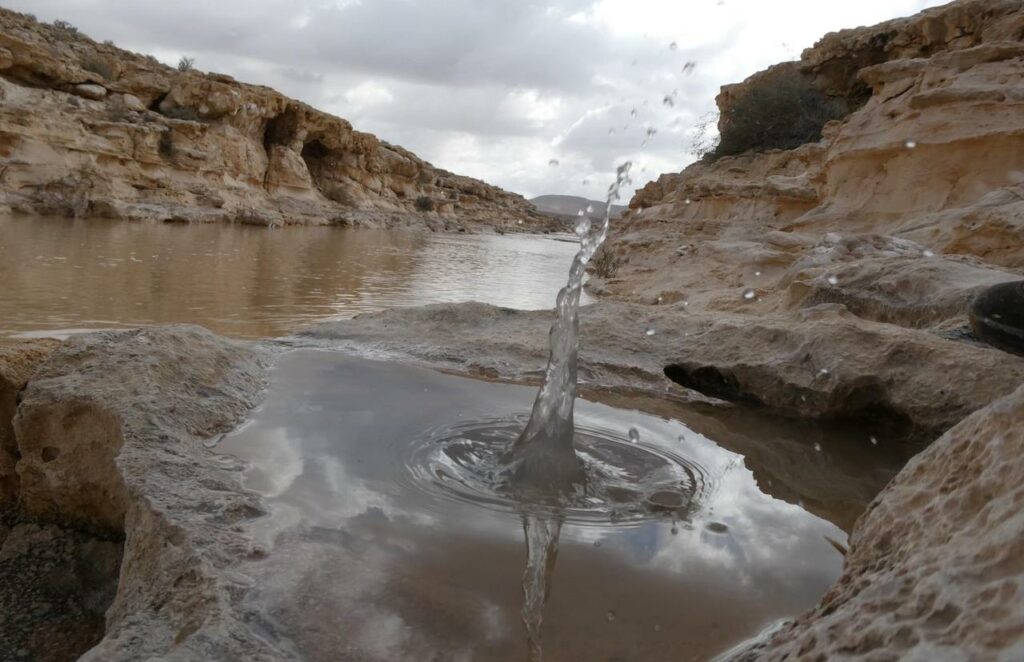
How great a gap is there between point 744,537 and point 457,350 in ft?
Answer: 6.02

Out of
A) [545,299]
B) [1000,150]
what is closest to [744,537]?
[1000,150]

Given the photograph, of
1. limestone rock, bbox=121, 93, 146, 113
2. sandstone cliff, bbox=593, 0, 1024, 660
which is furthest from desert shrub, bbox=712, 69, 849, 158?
limestone rock, bbox=121, 93, 146, 113

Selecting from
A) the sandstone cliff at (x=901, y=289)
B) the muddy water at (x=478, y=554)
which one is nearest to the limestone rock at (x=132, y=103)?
the sandstone cliff at (x=901, y=289)

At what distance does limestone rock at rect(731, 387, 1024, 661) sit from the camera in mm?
732

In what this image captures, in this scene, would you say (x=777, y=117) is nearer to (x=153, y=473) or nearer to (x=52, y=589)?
(x=153, y=473)

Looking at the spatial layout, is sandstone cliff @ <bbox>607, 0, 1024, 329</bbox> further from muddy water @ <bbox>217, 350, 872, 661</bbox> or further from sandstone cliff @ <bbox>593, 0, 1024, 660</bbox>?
muddy water @ <bbox>217, 350, 872, 661</bbox>

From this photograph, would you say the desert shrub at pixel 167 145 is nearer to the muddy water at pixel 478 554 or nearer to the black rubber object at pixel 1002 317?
the muddy water at pixel 478 554

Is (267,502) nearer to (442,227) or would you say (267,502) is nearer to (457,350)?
(457,350)

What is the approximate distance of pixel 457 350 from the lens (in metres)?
3.37

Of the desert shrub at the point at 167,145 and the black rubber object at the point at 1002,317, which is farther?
the desert shrub at the point at 167,145

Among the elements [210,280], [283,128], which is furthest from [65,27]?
[210,280]

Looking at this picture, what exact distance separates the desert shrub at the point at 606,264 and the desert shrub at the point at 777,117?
4.42m

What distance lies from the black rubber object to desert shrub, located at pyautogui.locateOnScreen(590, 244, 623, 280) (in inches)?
316

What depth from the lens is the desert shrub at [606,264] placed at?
11258mm
